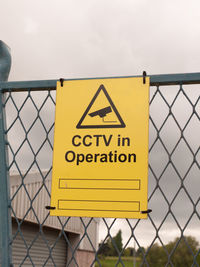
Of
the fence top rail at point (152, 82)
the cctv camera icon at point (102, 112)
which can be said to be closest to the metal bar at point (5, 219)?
the fence top rail at point (152, 82)

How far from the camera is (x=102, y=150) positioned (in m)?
2.18

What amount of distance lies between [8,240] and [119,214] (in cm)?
69

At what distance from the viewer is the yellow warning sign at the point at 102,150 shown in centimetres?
212

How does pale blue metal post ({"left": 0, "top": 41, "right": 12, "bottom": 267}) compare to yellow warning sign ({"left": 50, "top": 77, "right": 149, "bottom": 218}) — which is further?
pale blue metal post ({"left": 0, "top": 41, "right": 12, "bottom": 267})

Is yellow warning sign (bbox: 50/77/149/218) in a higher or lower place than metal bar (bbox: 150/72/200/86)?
lower

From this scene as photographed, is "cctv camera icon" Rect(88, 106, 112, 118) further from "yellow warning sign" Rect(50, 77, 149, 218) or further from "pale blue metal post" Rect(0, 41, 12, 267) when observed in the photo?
"pale blue metal post" Rect(0, 41, 12, 267)

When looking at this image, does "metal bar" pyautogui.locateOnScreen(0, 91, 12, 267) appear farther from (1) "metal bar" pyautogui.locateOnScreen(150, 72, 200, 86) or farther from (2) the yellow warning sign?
(1) "metal bar" pyautogui.locateOnScreen(150, 72, 200, 86)

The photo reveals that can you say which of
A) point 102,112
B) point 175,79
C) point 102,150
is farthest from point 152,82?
point 102,150

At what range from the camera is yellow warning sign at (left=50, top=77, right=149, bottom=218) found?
6.94 feet

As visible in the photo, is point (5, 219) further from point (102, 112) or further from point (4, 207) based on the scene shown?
point (102, 112)

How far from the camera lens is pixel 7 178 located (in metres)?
2.37

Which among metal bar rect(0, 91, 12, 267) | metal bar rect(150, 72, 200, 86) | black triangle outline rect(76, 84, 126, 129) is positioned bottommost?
metal bar rect(0, 91, 12, 267)

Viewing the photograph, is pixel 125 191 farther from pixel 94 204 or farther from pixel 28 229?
pixel 28 229

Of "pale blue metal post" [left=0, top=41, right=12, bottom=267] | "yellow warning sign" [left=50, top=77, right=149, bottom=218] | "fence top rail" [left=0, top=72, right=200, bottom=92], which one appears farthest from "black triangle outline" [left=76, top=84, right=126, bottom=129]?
"pale blue metal post" [left=0, top=41, right=12, bottom=267]
